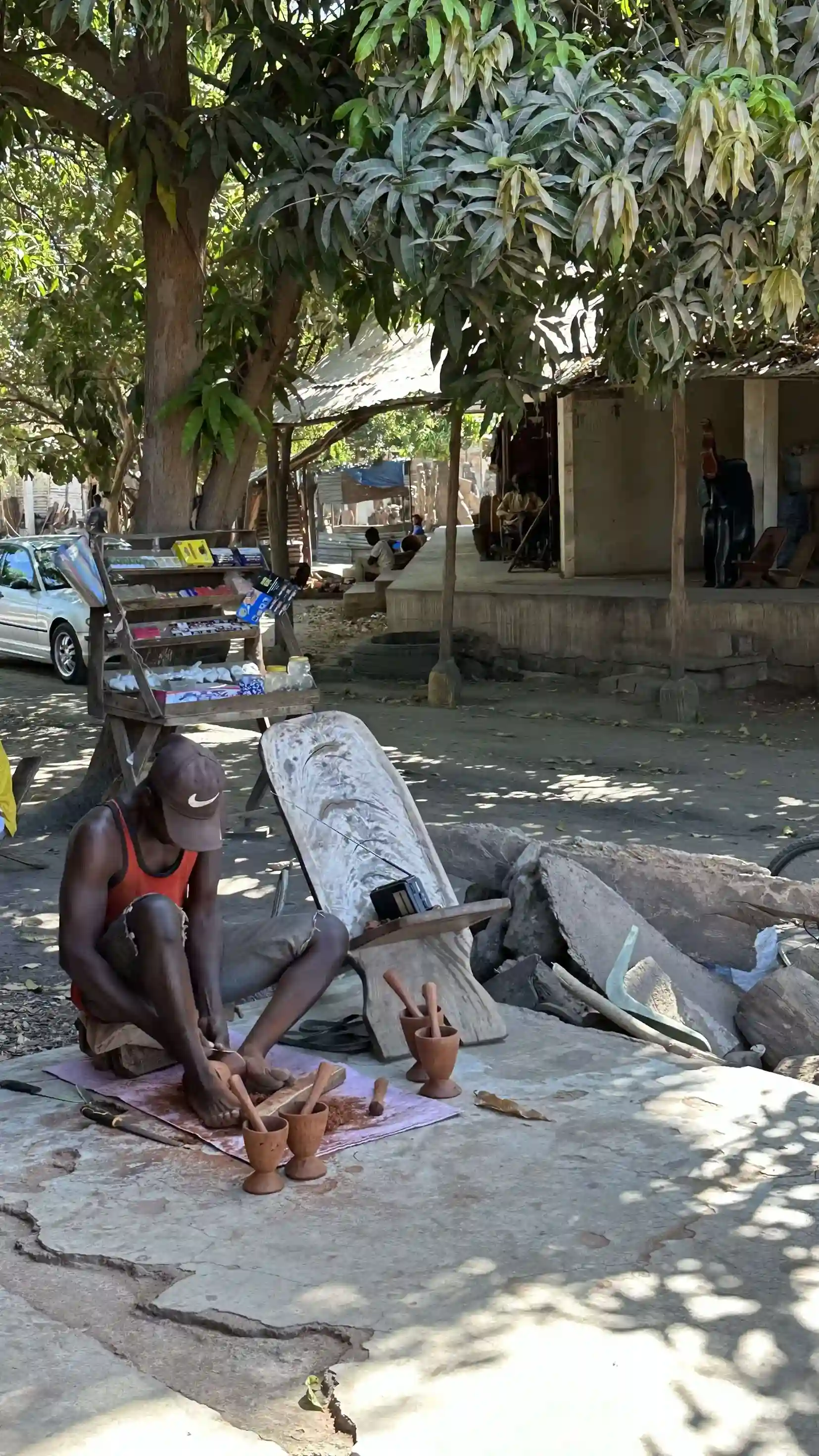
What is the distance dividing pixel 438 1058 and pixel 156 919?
2.96ft

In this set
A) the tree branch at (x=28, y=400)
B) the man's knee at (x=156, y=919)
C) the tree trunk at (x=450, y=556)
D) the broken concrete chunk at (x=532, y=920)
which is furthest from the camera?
the tree branch at (x=28, y=400)

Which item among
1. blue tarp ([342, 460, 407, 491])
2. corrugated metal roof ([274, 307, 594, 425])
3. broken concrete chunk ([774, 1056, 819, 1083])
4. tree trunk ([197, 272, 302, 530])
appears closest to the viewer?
broken concrete chunk ([774, 1056, 819, 1083])

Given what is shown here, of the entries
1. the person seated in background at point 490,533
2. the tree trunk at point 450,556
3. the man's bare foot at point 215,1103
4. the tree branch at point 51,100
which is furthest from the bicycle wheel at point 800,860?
the person seated in background at point 490,533

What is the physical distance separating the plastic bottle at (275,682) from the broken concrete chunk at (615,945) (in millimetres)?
2779

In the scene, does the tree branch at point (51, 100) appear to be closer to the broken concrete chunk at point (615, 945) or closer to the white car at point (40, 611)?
the broken concrete chunk at point (615, 945)

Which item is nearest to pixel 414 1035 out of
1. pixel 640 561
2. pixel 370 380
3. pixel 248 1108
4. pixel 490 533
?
pixel 248 1108

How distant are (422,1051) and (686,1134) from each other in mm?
759

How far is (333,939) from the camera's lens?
4.34m

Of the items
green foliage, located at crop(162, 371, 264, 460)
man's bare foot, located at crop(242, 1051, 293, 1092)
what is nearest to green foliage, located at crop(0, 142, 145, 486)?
green foliage, located at crop(162, 371, 264, 460)

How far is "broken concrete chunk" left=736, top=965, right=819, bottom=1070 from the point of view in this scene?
486 centimetres

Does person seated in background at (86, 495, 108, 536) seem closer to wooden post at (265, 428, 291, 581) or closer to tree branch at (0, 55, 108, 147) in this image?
tree branch at (0, 55, 108, 147)

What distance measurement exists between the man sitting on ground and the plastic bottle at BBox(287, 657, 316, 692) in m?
3.65

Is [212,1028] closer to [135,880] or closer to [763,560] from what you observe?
[135,880]

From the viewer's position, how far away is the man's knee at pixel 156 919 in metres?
3.81
